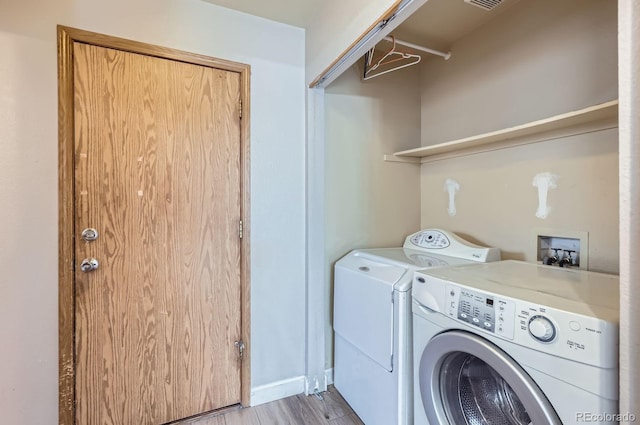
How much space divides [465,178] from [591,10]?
3.22ft

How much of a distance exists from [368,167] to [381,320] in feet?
3.62

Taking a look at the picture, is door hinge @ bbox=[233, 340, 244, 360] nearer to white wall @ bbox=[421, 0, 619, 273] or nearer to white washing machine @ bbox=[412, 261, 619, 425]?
white washing machine @ bbox=[412, 261, 619, 425]

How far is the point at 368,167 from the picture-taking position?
6.70 ft

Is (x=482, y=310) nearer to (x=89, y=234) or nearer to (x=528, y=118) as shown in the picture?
(x=528, y=118)

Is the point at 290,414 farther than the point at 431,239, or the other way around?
the point at 431,239

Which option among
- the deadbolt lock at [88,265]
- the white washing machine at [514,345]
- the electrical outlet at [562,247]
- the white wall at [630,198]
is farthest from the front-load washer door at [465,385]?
the deadbolt lock at [88,265]

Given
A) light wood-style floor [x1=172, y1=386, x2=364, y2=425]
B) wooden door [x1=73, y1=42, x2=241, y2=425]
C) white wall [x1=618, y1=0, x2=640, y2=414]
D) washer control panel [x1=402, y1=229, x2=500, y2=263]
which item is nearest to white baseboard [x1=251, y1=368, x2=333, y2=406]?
light wood-style floor [x1=172, y1=386, x2=364, y2=425]

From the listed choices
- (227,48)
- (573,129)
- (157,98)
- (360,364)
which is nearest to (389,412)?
(360,364)

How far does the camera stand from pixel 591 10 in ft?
4.31

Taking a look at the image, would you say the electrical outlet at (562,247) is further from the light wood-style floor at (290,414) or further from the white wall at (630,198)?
the light wood-style floor at (290,414)

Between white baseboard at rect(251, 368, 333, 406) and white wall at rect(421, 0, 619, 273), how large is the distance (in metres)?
1.49

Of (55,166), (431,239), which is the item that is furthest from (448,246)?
(55,166)

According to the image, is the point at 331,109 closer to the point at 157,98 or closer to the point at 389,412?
the point at 157,98

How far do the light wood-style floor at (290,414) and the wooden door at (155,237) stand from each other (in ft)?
0.23
